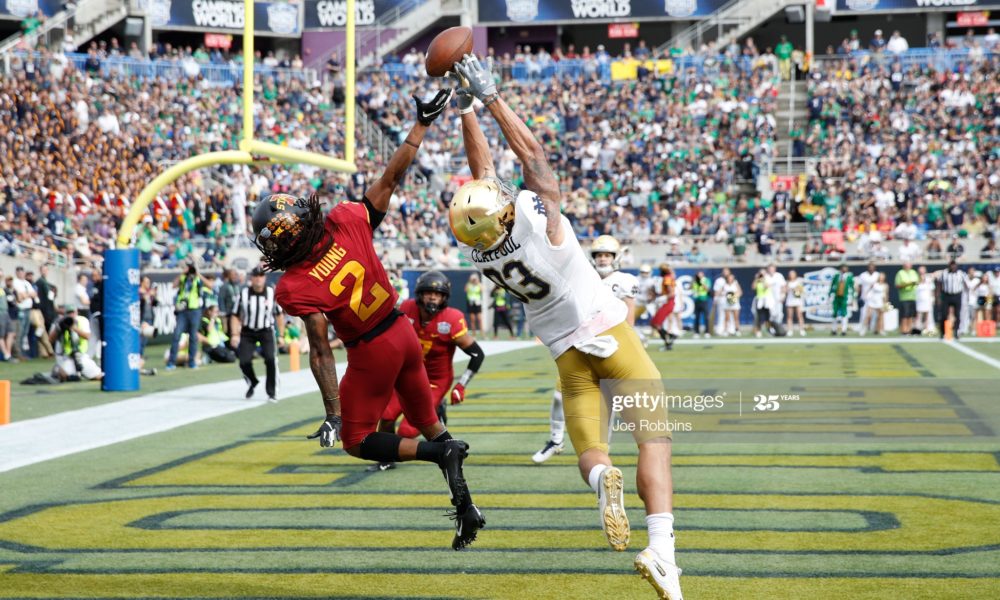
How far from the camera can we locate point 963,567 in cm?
546

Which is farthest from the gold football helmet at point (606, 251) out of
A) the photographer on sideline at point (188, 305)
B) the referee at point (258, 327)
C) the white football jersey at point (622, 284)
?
the photographer on sideline at point (188, 305)

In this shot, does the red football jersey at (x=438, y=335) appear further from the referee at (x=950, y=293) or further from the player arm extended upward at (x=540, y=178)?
the referee at (x=950, y=293)

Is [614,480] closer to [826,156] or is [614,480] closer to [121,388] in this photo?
[121,388]

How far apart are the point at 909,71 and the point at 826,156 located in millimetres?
4304

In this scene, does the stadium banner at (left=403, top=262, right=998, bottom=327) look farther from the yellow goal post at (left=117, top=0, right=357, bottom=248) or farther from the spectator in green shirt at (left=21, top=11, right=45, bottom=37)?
the spectator in green shirt at (left=21, top=11, right=45, bottom=37)

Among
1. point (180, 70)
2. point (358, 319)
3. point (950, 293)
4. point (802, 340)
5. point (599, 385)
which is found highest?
point (180, 70)

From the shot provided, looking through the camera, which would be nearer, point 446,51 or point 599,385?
point 599,385

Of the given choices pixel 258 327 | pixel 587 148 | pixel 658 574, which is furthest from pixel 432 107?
pixel 587 148

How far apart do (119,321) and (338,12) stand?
28.6 m

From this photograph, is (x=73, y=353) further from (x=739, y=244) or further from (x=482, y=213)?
(x=739, y=244)

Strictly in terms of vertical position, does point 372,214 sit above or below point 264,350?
above

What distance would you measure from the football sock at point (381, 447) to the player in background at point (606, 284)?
206 cm

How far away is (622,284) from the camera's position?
8.19 meters

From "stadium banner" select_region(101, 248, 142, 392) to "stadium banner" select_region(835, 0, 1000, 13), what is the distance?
100.0ft
